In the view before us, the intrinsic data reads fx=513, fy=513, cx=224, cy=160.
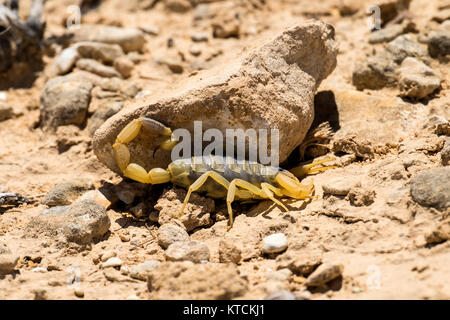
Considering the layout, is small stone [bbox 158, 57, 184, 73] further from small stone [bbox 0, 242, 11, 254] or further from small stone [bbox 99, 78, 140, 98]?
small stone [bbox 0, 242, 11, 254]

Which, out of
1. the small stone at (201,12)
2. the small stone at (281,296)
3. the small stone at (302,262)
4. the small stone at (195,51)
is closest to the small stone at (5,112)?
the small stone at (195,51)

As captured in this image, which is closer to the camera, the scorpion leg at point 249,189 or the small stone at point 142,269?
the small stone at point 142,269

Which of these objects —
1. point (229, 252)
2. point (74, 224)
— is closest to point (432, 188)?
point (229, 252)

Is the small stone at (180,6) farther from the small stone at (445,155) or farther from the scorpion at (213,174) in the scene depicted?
the small stone at (445,155)

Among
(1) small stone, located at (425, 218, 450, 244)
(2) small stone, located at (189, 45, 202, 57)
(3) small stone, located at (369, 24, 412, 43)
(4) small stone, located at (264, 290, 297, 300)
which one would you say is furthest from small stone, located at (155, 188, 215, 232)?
(3) small stone, located at (369, 24, 412, 43)

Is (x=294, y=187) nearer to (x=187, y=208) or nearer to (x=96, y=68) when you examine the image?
(x=187, y=208)

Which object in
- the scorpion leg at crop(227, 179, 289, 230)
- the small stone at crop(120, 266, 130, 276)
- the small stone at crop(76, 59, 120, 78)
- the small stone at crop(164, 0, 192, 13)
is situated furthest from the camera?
the small stone at crop(164, 0, 192, 13)

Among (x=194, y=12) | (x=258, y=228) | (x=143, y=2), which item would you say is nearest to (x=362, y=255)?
(x=258, y=228)
